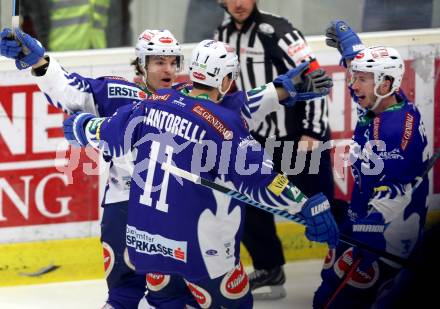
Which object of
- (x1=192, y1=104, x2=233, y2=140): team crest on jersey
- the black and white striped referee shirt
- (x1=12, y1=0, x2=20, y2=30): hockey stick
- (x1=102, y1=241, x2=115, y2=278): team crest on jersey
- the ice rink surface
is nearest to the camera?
(x1=192, y1=104, x2=233, y2=140): team crest on jersey

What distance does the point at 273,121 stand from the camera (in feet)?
20.5

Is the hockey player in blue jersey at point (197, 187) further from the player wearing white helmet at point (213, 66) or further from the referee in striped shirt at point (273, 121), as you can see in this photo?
the referee in striped shirt at point (273, 121)

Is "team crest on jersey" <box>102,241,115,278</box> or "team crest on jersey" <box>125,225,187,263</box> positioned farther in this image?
"team crest on jersey" <box>102,241,115,278</box>

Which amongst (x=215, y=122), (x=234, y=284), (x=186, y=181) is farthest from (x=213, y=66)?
(x=234, y=284)

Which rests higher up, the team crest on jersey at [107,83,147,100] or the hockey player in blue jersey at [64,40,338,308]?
the team crest on jersey at [107,83,147,100]

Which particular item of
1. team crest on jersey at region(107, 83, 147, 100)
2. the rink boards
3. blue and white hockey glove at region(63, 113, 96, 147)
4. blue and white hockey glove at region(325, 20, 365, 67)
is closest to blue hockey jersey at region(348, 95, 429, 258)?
blue and white hockey glove at region(325, 20, 365, 67)

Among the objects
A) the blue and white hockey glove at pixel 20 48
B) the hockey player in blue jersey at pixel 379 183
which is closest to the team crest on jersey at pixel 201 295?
the hockey player in blue jersey at pixel 379 183

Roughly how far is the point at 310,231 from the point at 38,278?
6.66ft

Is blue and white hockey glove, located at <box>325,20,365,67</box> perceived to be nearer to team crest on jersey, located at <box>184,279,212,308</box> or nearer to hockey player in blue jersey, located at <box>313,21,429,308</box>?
hockey player in blue jersey, located at <box>313,21,429,308</box>

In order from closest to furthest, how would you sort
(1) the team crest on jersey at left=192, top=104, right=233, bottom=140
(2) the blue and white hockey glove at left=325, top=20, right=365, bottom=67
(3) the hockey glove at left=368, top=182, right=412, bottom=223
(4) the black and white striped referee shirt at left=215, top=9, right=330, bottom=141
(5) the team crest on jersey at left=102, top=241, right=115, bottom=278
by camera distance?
1. (1) the team crest on jersey at left=192, top=104, right=233, bottom=140
2. (3) the hockey glove at left=368, top=182, right=412, bottom=223
3. (5) the team crest on jersey at left=102, top=241, right=115, bottom=278
4. (2) the blue and white hockey glove at left=325, top=20, right=365, bottom=67
5. (4) the black and white striped referee shirt at left=215, top=9, right=330, bottom=141

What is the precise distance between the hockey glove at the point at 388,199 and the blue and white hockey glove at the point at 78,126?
3.77 ft

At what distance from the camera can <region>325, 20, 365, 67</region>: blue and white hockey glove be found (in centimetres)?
562

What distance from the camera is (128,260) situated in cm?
521

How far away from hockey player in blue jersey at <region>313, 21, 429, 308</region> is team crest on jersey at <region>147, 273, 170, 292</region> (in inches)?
34.3
